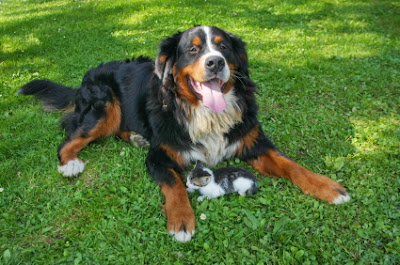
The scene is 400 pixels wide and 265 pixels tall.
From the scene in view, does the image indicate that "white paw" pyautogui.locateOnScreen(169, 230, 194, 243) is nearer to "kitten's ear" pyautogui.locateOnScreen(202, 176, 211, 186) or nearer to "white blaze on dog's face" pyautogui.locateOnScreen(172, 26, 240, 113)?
"kitten's ear" pyautogui.locateOnScreen(202, 176, 211, 186)

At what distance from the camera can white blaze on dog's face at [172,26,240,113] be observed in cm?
288

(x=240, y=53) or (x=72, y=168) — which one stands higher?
(x=240, y=53)

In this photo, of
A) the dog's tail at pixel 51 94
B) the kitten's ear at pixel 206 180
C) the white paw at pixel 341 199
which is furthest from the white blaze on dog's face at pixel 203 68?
the dog's tail at pixel 51 94

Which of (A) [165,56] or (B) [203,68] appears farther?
(A) [165,56]

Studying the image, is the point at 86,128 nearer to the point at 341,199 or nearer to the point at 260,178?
the point at 260,178

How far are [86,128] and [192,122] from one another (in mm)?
1323

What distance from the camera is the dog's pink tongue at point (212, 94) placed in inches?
115

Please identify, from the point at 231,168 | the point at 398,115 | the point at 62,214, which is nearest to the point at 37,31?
the point at 62,214

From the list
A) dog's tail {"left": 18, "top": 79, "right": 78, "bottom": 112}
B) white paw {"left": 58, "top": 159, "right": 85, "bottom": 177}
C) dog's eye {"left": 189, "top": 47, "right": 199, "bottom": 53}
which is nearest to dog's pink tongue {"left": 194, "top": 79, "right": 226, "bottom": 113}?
dog's eye {"left": 189, "top": 47, "right": 199, "bottom": 53}

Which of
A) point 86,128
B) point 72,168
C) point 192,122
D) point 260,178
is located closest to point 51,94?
point 86,128

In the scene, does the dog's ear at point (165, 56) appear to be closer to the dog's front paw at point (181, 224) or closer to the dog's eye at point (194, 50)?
the dog's eye at point (194, 50)

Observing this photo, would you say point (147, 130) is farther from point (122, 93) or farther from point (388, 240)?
point (388, 240)

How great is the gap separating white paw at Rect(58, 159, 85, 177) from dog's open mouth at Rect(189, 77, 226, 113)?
4.70ft

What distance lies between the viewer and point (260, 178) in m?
3.09
